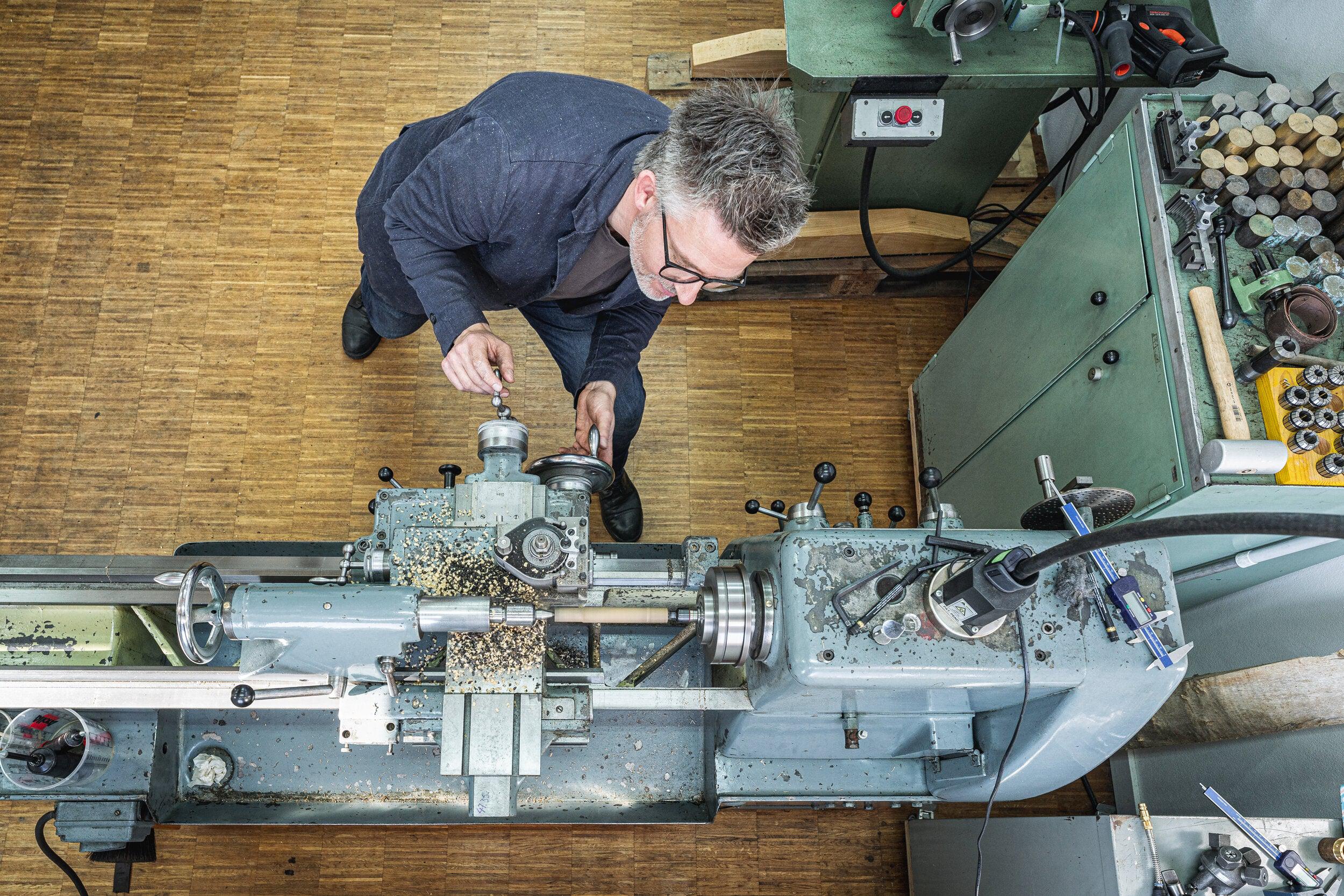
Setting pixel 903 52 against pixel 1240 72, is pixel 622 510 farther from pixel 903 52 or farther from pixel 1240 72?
pixel 1240 72

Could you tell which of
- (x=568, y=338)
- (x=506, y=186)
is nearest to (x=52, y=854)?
(x=568, y=338)

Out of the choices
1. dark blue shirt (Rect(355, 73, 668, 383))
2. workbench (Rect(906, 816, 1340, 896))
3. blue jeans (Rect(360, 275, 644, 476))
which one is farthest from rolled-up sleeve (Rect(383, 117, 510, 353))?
workbench (Rect(906, 816, 1340, 896))

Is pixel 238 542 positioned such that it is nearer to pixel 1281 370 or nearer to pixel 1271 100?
pixel 1281 370

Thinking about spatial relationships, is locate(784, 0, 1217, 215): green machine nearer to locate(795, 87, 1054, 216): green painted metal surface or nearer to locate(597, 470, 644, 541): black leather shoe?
locate(795, 87, 1054, 216): green painted metal surface

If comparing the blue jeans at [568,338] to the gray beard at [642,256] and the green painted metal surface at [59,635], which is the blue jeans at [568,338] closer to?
the gray beard at [642,256]

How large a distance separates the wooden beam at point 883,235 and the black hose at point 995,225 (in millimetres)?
28

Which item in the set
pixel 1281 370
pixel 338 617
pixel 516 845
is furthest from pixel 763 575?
pixel 516 845

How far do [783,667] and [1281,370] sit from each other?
1039mm

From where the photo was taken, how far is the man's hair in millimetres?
1334

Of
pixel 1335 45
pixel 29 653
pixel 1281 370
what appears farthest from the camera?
pixel 1335 45

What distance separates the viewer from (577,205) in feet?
5.12

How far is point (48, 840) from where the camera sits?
2.11 m

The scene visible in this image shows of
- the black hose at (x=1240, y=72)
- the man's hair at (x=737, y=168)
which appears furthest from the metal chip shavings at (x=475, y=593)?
the black hose at (x=1240, y=72)

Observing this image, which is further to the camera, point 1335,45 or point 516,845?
point 516,845
